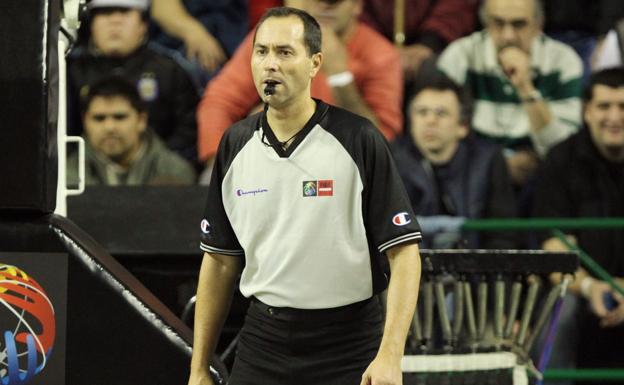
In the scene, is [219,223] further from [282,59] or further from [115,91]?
[115,91]

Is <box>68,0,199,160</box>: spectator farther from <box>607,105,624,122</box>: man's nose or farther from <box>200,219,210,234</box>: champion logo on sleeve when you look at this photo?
<box>200,219,210,234</box>: champion logo on sleeve

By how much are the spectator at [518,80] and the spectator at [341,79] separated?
20.1 inches

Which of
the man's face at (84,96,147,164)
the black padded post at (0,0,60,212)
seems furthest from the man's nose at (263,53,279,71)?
the man's face at (84,96,147,164)

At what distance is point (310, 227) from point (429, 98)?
398 cm

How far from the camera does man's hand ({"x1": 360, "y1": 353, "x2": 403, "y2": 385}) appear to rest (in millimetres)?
3354

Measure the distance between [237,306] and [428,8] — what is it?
379cm

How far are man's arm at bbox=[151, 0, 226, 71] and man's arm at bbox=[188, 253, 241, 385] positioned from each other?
477 cm

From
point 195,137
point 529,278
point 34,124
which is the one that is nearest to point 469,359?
point 529,278

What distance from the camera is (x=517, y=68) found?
312 inches

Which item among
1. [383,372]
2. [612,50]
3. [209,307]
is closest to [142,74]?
[612,50]

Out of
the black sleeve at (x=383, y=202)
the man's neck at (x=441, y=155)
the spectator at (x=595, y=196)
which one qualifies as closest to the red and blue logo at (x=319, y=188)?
the black sleeve at (x=383, y=202)

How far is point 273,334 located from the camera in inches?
144

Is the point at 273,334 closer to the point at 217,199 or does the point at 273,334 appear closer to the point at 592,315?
the point at 217,199

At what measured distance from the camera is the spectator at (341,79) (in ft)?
24.4
